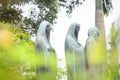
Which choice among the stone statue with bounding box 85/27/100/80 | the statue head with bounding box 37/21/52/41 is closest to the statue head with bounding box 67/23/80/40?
the stone statue with bounding box 85/27/100/80

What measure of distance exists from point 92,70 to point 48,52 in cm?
61

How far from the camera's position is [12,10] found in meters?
14.3

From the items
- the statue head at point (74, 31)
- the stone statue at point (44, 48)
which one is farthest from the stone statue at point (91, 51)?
the stone statue at point (44, 48)

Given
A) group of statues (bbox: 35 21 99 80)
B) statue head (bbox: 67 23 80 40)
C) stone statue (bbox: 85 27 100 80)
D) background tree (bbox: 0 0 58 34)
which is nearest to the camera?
group of statues (bbox: 35 21 99 80)

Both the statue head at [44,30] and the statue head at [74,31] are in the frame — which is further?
the statue head at [74,31]

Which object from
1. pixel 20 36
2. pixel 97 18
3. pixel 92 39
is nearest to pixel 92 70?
pixel 92 39

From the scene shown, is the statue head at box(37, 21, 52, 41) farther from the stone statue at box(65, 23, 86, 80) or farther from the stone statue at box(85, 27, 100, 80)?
the stone statue at box(85, 27, 100, 80)

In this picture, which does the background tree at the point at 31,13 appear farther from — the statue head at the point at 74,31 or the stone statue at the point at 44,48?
the stone statue at the point at 44,48

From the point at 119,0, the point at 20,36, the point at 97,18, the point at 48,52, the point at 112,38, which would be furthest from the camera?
the point at 97,18

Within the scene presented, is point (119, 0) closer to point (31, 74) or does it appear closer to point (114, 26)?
point (114, 26)

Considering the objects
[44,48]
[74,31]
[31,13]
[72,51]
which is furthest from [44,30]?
[31,13]

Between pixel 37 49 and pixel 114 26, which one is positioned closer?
pixel 114 26

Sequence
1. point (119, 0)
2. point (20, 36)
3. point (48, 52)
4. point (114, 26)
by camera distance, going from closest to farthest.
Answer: point (114, 26) < point (48, 52) < point (119, 0) < point (20, 36)

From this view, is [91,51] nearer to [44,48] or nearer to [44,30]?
[44,48]
